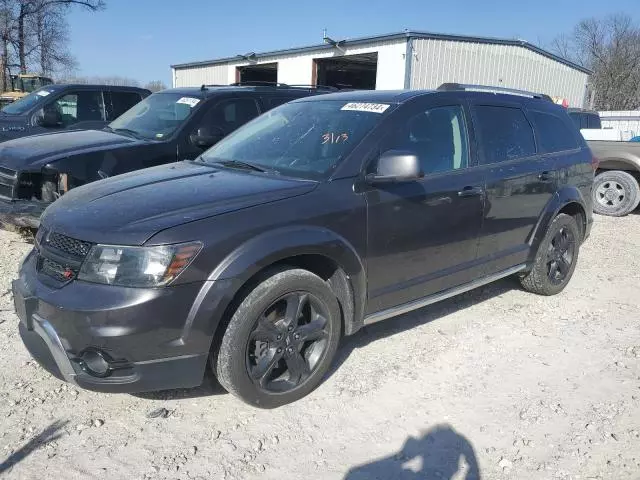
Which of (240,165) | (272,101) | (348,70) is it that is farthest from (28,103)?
(348,70)

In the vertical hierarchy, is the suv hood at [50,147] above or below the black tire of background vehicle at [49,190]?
above

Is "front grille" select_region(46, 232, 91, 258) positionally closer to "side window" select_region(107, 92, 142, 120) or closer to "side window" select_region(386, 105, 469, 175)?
"side window" select_region(386, 105, 469, 175)

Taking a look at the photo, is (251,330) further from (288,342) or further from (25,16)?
(25,16)

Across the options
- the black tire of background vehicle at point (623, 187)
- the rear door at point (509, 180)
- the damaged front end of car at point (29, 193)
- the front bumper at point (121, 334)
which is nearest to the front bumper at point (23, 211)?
the damaged front end of car at point (29, 193)

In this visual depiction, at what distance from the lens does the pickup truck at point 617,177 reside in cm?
948

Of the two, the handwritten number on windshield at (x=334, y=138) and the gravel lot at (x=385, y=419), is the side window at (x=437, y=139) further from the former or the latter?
the gravel lot at (x=385, y=419)

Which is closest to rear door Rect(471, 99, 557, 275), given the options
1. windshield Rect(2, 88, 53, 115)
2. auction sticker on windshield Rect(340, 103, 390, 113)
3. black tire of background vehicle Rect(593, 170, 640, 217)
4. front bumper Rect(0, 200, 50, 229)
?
auction sticker on windshield Rect(340, 103, 390, 113)

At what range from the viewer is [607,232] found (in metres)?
8.47

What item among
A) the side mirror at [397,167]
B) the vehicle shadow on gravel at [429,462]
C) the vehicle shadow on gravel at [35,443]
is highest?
the side mirror at [397,167]

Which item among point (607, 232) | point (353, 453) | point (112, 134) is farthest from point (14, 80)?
point (353, 453)

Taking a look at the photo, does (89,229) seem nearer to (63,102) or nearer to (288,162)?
(288,162)

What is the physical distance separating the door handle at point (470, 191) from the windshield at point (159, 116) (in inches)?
145

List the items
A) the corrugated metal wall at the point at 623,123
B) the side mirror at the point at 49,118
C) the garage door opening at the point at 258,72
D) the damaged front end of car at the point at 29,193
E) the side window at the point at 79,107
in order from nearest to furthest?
the damaged front end of car at the point at 29,193 → the side mirror at the point at 49,118 → the side window at the point at 79,107 → the corrugated metal wall at the point at 623,123 → the garage door opening at the point at 258,72

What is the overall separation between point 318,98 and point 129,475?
3017 millimetres
